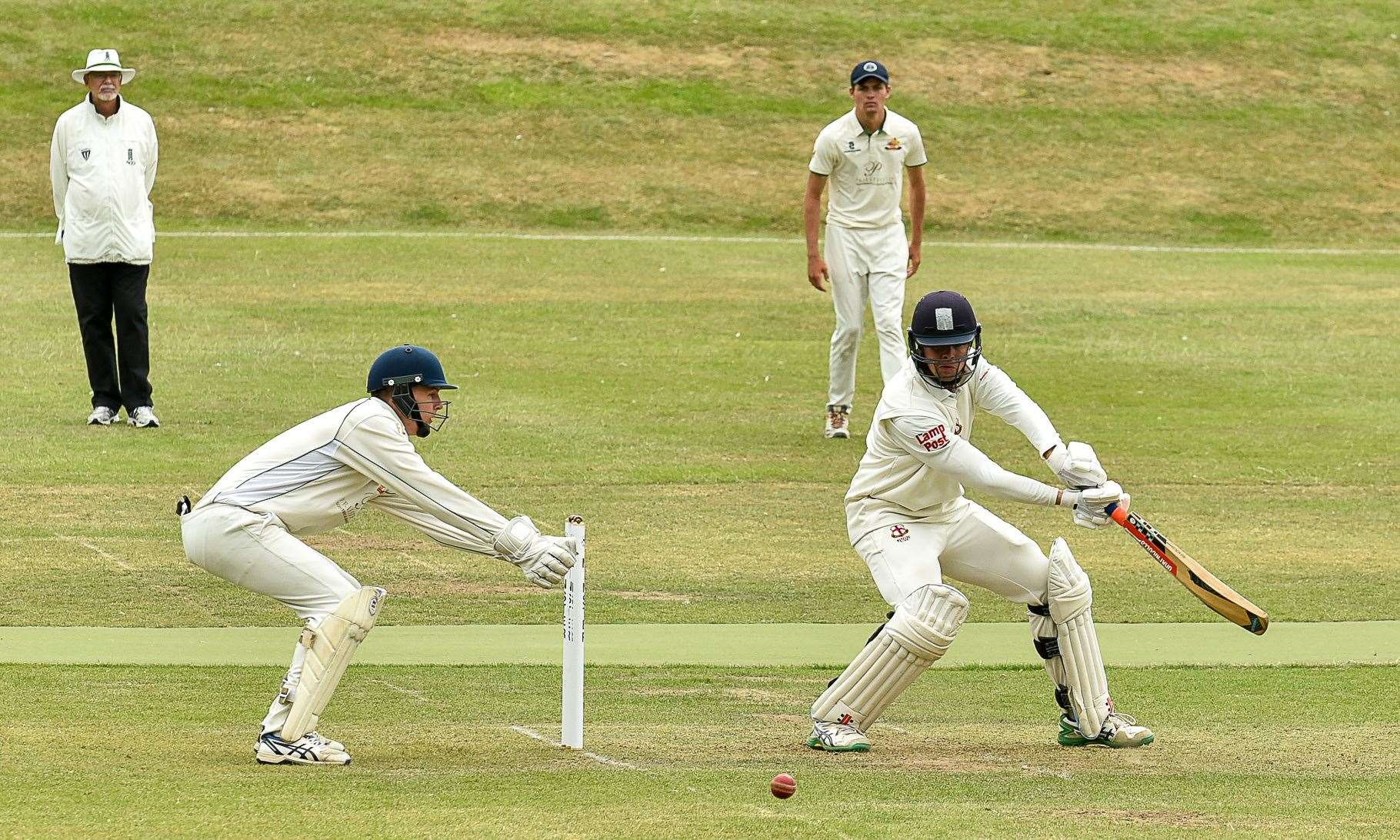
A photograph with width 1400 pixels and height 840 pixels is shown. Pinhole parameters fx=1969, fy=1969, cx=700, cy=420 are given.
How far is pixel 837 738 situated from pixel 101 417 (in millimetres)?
8456

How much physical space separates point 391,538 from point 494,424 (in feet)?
10.9

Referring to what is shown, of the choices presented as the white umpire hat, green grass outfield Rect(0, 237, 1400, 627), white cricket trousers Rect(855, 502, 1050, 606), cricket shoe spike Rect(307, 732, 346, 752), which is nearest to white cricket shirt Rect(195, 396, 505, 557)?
cricket shoe spike Rect(307, 732, 346, 752)

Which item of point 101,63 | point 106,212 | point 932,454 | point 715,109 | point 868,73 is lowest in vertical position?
point 715,109

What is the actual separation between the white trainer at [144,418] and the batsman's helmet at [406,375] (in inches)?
292

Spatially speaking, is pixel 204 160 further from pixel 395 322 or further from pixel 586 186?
pixel 395 322

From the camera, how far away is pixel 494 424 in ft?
47.0

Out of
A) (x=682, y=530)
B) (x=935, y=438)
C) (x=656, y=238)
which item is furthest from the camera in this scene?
(x=656, y=238)

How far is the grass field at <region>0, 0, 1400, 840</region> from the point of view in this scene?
648 centimetres

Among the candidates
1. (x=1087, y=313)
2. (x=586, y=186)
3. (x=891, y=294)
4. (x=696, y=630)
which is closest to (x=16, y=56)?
(x=586, y=186)

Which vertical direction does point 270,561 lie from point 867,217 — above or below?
below

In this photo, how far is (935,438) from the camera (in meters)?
6.94

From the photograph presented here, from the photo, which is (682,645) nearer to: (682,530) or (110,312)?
(682,530)

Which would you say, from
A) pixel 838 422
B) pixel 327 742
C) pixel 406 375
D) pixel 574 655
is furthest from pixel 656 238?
pixel 327 742

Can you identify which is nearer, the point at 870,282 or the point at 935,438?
the point at 935,438
